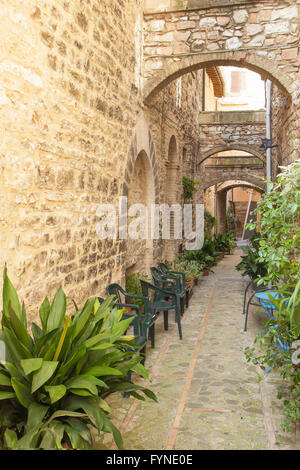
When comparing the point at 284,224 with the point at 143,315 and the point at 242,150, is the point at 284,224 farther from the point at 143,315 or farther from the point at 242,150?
the point at 242,150

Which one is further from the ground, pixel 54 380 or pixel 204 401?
pixel 54 380

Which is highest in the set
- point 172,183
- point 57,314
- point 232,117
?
point 232,117

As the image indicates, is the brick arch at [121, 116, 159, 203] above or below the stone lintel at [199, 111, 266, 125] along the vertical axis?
below

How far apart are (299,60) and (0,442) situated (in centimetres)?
537

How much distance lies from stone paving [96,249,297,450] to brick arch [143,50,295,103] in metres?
3.35

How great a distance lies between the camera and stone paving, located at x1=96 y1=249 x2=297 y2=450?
278 centimetres

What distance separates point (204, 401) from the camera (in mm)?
3369

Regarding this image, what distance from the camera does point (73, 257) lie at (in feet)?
12.0

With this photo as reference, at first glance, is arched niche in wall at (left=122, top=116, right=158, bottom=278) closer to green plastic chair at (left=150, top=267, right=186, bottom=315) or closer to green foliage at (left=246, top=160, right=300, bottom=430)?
green plastic chair at (left=150, top=267, right=186, bottom=315)

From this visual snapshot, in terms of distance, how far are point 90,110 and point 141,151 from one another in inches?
90.3

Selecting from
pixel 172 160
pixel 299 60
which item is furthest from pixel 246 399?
pixel 172 160

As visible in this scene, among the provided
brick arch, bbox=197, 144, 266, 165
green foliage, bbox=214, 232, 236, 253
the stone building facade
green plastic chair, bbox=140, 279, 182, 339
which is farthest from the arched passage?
green plastic chair, bbox=140, 279, 182, 339

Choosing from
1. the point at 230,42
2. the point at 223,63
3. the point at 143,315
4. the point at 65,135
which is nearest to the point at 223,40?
the point at 230,42

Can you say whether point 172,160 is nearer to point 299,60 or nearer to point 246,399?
point 299,60
